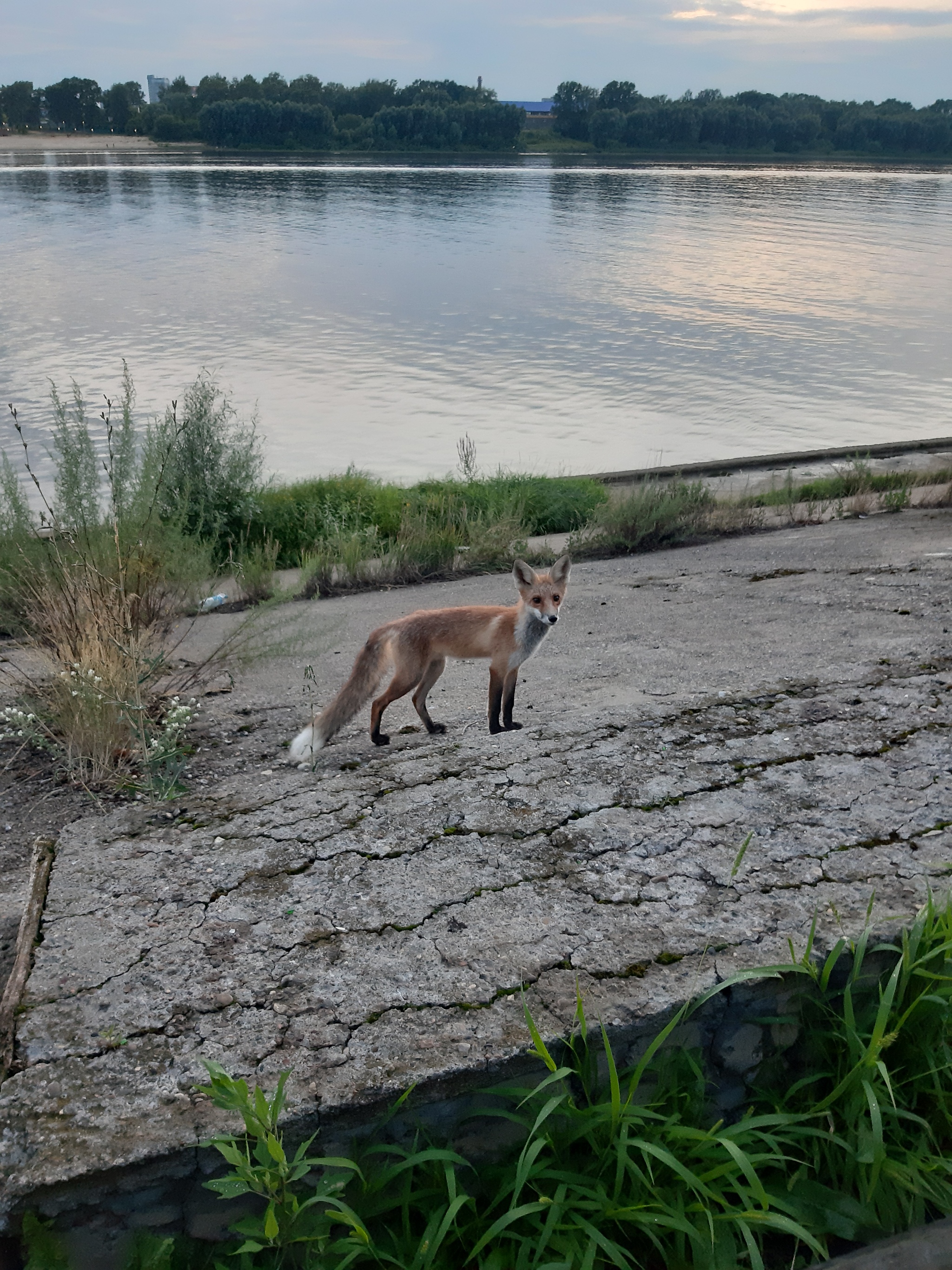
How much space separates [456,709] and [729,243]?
49723 millimetres

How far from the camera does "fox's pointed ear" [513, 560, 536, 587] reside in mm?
3668

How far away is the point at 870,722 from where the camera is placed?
4.05m

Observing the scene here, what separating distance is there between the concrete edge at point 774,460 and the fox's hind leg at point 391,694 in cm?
956

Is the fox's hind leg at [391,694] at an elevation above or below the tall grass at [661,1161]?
above

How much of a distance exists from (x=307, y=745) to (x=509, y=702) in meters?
0.92

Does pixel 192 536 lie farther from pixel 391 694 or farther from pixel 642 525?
pixel 391 694

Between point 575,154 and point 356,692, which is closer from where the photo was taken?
point 356,692

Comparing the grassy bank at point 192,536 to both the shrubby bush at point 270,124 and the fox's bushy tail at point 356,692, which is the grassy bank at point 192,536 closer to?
the fox's bushy tail at point 356,692

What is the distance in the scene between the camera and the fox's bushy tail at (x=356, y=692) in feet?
13.3

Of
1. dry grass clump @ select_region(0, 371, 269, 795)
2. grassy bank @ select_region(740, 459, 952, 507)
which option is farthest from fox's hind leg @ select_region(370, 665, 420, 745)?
grassy bank @ select_region(740, 459, 952, 507)

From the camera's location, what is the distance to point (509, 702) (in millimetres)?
4199

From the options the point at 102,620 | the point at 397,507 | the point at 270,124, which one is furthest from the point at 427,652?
the point at 270,124

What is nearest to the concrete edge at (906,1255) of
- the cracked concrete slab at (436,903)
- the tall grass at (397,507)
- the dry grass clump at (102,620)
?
the cracked concrete slab at (436,903)

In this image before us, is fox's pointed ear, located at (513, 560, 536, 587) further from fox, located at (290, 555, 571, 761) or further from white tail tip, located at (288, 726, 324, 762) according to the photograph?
white tail tip, located at (288, 726, 324, 762)
